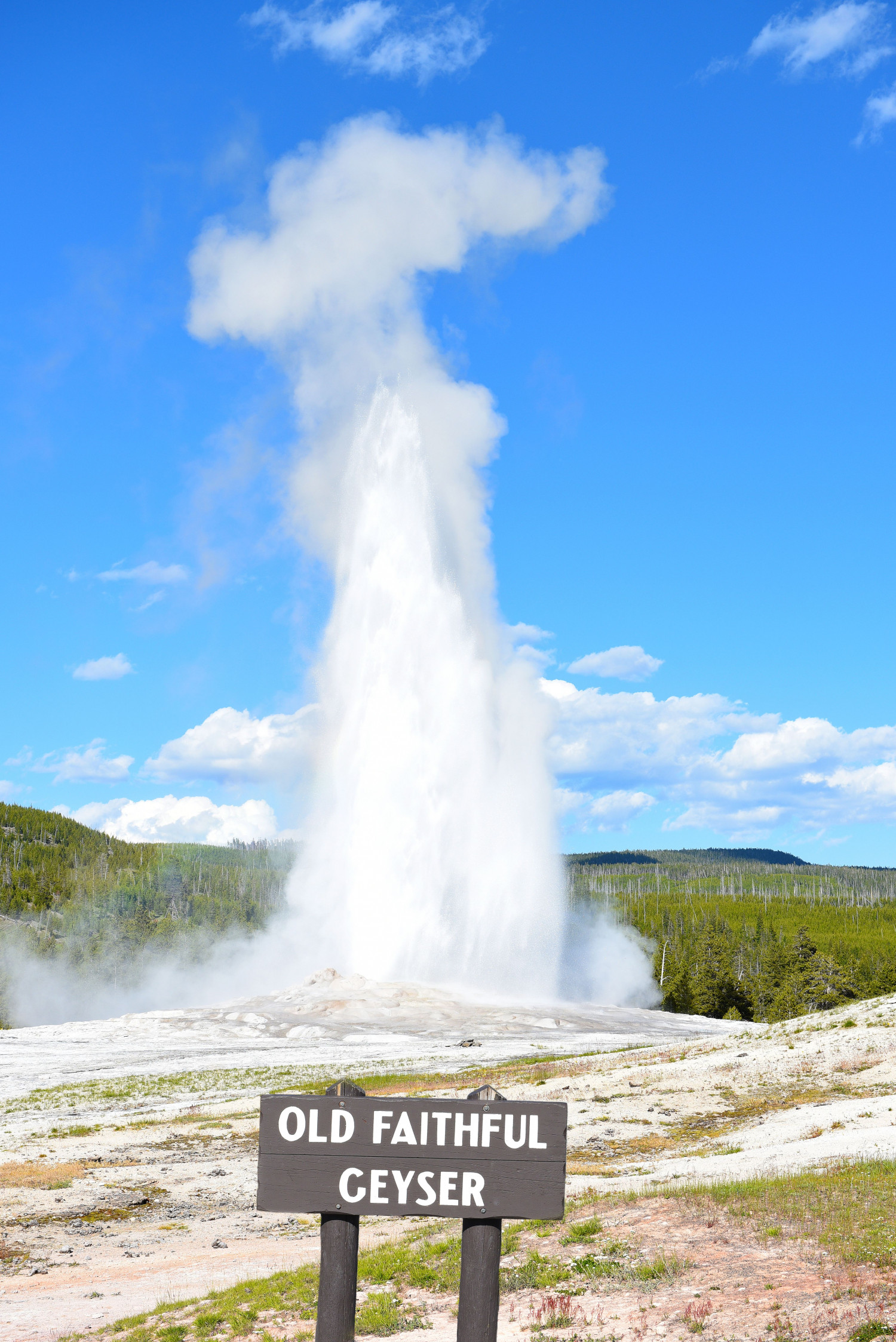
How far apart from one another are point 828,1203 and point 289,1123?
9820mm

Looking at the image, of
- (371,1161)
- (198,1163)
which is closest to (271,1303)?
(371,1161)

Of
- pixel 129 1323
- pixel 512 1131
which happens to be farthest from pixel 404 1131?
pixel 129 1323

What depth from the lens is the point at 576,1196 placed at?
1591cm

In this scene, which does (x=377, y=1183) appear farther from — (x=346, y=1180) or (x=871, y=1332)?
(x=871, y=1332)

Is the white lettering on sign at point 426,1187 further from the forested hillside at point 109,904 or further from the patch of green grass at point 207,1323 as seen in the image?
the forested hillside at point 109,904

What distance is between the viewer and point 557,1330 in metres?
9.51

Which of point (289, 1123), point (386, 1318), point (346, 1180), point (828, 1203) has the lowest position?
point (386, 1318)

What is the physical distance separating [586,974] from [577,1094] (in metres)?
66.9

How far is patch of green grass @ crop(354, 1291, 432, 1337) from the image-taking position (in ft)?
33.6

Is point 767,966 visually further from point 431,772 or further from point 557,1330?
point 557,1330

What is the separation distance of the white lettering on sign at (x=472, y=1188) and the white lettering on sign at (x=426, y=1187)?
16 centimetres

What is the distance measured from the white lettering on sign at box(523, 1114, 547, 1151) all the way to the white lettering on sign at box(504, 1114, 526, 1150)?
3 centimetres

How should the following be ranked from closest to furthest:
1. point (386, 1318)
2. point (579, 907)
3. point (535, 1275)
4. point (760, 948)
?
point (386, 1318), point (535, 1275), point (760, 948), point (579, 907)

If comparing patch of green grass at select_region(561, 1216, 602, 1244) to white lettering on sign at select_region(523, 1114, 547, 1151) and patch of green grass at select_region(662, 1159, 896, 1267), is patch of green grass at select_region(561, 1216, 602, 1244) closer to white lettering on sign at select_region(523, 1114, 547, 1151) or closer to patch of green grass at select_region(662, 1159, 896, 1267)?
patch of green grass at select_region(662, 1159, 896, 1267)
